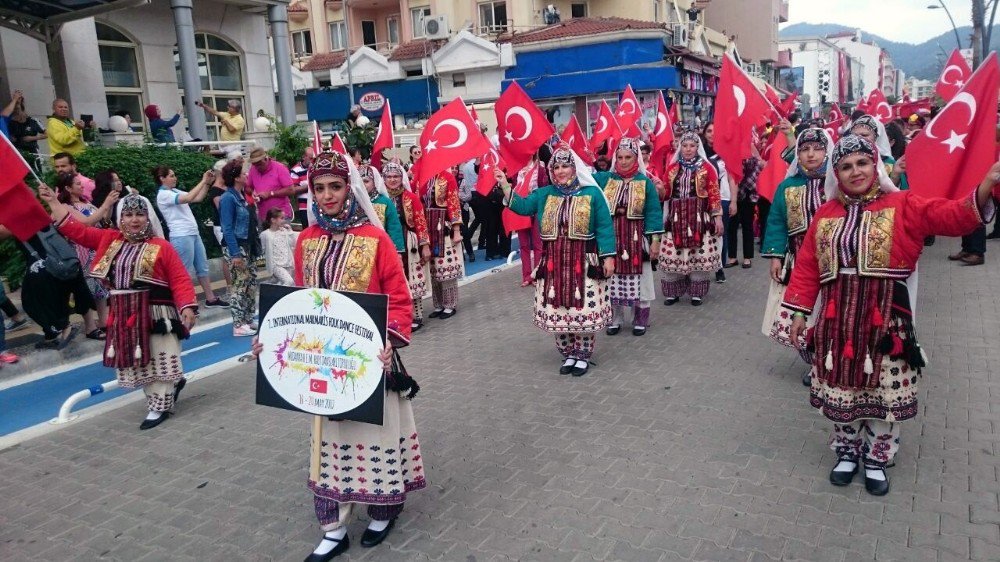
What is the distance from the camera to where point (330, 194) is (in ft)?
12.5

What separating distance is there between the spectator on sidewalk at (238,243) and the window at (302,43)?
112ft

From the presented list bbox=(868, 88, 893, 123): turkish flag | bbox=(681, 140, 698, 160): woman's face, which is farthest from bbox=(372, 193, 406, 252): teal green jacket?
bbox=(868, 88, 893, 123): turkish flag

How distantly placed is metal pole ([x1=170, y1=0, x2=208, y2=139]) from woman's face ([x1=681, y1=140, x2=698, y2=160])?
35.0 ft

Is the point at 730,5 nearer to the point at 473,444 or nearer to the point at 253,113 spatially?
the point at 253,113

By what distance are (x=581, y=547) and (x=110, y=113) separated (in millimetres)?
16070

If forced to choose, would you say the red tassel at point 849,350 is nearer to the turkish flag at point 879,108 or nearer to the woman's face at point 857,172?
the woman's face at point 857,172

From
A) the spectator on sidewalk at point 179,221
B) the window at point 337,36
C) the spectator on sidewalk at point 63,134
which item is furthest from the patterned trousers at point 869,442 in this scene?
the window at point 337,36

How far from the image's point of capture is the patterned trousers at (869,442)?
4.16 meters

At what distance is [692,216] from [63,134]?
29.4 feet

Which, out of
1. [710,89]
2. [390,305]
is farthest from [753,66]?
[390,305]

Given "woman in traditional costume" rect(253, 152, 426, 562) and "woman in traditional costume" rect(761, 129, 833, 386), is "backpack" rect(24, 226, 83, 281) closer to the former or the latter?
"woman in traditional costume" rect(253, 152, 426, 562)

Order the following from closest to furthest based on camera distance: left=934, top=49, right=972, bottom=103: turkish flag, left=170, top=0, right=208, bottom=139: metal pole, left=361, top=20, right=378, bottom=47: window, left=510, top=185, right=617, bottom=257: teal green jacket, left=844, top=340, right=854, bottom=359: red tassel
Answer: left=844, top=340, right=854, bottom=359: red tassel, left=510, top=185, right=617, bottom=257: teal green jacket, left=934, top=49, right=972, bottom=103: turkish flag, left=170, top=0, right=208, bottom=139: metal pole, left=361, top=20, right=378, bottom=47: window

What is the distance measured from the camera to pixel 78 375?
7461mm

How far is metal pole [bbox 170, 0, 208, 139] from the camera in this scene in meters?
14.9
